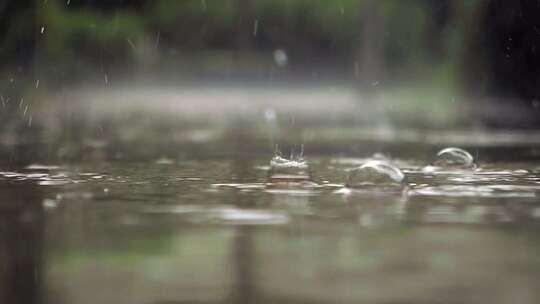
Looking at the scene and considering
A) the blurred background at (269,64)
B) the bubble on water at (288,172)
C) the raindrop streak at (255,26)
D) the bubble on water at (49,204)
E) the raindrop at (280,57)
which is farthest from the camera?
the raindrop streak at (255,26)

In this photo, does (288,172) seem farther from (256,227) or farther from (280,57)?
(280,57)

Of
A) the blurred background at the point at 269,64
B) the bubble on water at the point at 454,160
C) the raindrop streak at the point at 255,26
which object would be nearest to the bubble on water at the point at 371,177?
the bubble on water at the point at 454,160

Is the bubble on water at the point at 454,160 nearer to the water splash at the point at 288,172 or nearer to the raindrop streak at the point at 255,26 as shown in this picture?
the water splash at the point at 288,172

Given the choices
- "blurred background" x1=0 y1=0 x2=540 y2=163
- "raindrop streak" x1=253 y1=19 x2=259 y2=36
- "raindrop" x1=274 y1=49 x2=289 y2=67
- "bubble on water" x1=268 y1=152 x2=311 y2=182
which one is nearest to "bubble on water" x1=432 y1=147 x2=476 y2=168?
"bubble on water" x1=268 y1=152 x2=311 y2=182

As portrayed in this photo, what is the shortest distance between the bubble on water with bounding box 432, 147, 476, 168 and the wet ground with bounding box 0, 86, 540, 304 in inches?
4.1

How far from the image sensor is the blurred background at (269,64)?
19391mm

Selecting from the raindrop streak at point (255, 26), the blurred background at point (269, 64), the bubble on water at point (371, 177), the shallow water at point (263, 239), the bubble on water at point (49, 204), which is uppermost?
the raindrop streak at point (255, 26)

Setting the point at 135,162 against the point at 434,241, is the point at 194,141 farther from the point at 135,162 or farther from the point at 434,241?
the point at 434,241

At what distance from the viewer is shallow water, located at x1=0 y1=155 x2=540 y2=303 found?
395cm

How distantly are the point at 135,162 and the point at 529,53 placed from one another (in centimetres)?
1075

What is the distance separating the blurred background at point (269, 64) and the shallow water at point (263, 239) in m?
8.99

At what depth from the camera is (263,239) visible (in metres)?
5.23

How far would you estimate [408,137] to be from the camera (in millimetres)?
14211

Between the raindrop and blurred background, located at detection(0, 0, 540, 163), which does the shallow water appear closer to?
blurred background, located at detection(0, 0, 540, 163)
